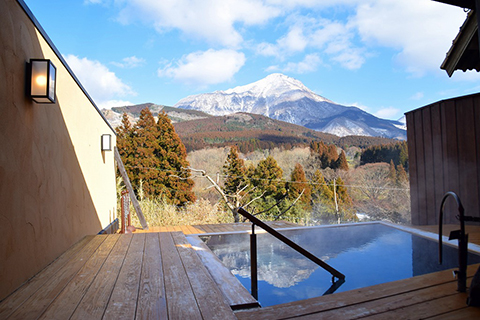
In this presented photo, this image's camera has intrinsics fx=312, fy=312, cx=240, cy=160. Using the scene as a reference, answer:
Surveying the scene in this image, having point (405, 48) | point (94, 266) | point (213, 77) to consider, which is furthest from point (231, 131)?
point (213, 77)

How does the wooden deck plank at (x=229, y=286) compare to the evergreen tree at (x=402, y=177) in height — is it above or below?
below

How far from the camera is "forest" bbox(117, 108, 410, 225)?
9.97m

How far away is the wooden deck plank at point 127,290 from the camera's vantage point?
155 cm

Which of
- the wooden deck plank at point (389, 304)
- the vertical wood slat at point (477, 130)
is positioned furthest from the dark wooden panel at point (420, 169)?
the wooden deck plank at point (389, 304)

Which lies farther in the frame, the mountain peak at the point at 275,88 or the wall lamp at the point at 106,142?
the mountain peak at the point at 275,88

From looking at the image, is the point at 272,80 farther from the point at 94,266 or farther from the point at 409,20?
the point at 94,266

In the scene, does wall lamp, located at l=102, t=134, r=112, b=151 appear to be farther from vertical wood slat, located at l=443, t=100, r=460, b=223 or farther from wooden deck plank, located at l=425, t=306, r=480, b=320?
vertical wood slat, located at l=443, t=100, r=460, b=223

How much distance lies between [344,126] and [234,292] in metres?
19.8

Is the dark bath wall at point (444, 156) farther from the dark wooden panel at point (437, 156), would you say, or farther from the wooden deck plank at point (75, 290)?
the wooden deck plank at point (75, 290)

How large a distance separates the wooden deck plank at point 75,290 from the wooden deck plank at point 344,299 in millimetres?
878

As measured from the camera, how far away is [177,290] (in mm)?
1840

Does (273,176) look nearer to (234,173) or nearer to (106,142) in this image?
(234,173)

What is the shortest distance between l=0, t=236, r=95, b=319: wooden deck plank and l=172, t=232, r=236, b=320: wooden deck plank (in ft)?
2.95

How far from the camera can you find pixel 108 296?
69.4 inches
